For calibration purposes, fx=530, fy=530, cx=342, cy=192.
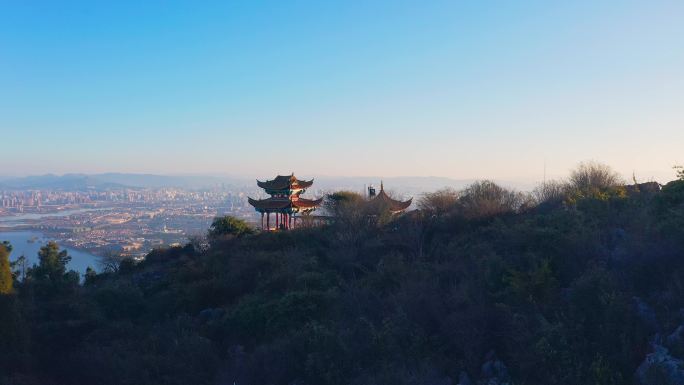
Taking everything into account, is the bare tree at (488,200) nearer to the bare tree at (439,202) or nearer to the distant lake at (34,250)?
the bare tree at (439,202)

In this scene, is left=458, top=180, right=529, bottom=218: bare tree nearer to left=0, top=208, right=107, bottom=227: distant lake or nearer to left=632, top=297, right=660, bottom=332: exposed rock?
left=632, top=297, right=660, bottom=332: exposed rock

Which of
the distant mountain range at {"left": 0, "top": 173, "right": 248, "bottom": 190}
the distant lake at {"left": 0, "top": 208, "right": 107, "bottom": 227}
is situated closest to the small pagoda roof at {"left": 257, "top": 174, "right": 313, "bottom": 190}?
the distant lake at {"left": 0, "top": 208, "right": 107, "bottom": 227}

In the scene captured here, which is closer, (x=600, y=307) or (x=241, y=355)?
(x=600, y=307)

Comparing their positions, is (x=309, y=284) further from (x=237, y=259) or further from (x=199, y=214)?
(x=199, y=214)

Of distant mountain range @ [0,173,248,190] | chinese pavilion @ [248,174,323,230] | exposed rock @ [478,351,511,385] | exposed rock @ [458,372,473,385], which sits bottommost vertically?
exposed rock @ [458,372,473,385]

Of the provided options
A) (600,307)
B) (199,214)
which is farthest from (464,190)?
(199,214)

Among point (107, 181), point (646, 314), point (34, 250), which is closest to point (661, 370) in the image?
point (646, 314)
